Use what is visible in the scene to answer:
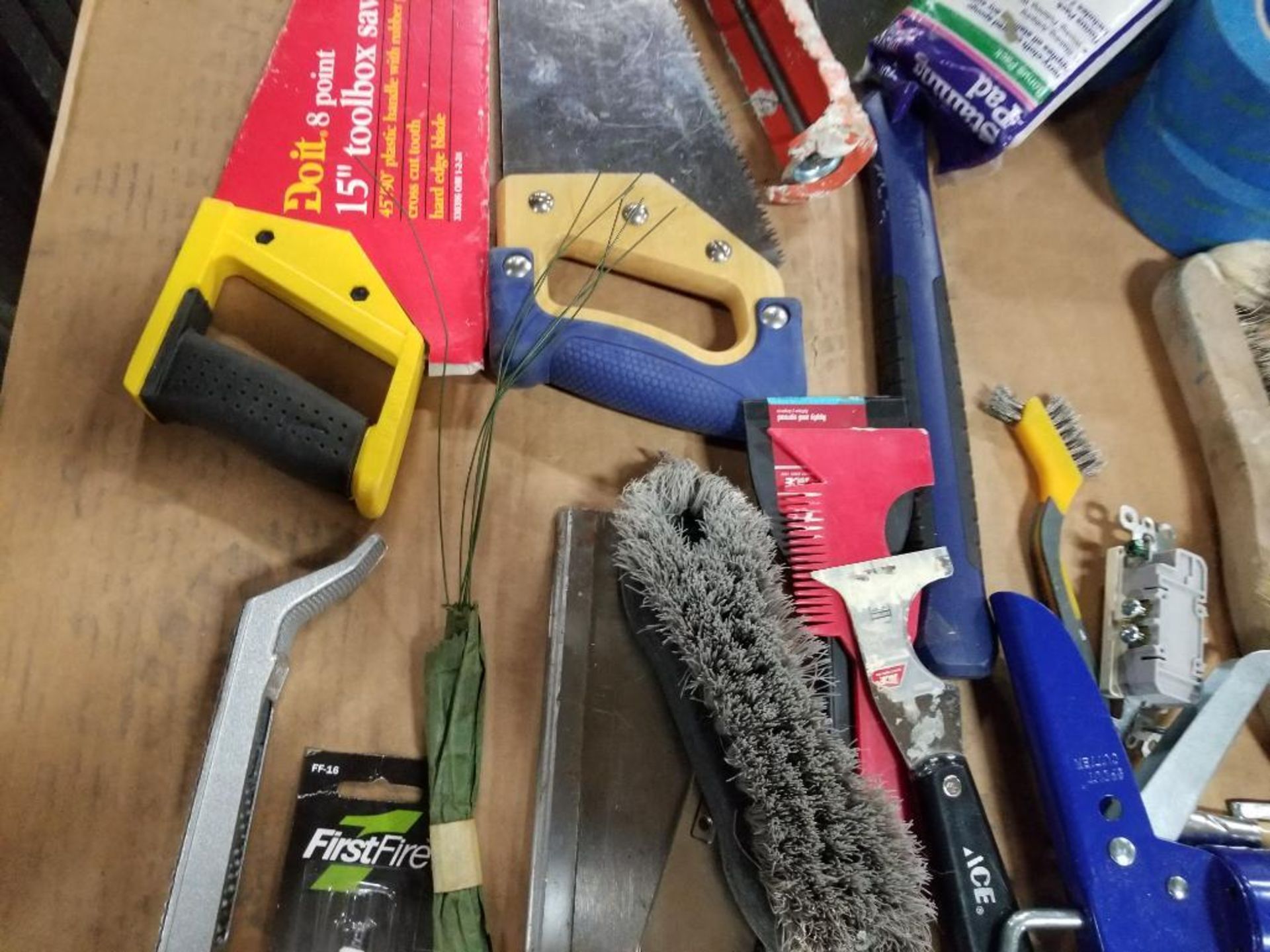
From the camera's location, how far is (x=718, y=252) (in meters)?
1.02

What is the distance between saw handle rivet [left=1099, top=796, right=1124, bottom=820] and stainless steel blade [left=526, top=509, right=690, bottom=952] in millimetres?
391

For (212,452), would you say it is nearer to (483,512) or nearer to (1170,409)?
(483,512)

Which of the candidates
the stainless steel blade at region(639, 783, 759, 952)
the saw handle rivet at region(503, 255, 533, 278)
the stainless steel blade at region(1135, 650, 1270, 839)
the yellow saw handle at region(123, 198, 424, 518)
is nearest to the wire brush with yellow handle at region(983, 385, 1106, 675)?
the stainless steel blade at region(1135, 650, 1270, 839)

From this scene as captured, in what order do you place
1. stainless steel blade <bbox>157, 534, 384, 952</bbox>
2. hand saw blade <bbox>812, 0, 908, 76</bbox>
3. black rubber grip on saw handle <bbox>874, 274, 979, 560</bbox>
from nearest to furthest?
stainless steel blade <bbox>157, 534, 384, 952</bbox>, black rubber grip on saw handle <bbox>874, 274, 979, 560</bbox>, hand saw blade <bbox>812, 0, 908, 76</bbox>

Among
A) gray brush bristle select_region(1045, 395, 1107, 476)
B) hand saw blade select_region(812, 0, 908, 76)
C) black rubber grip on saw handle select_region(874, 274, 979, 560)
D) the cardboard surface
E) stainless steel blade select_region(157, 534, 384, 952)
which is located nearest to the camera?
stainless steel blade select_region(157, 534, 384, 952)

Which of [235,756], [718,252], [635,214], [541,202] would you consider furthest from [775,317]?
[235,756]

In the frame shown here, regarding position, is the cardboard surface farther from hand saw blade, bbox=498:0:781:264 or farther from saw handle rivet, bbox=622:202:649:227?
saw handle rivet, bbox=622:202:649:227

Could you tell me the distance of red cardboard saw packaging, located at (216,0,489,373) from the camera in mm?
964

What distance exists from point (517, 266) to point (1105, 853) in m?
0.83

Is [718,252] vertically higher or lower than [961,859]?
higher

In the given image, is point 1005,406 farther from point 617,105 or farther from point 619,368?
point 617,105

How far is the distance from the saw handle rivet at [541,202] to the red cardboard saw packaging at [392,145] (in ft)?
0.19

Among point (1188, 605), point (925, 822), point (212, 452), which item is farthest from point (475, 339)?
point (1188, 605)

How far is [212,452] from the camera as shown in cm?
93
